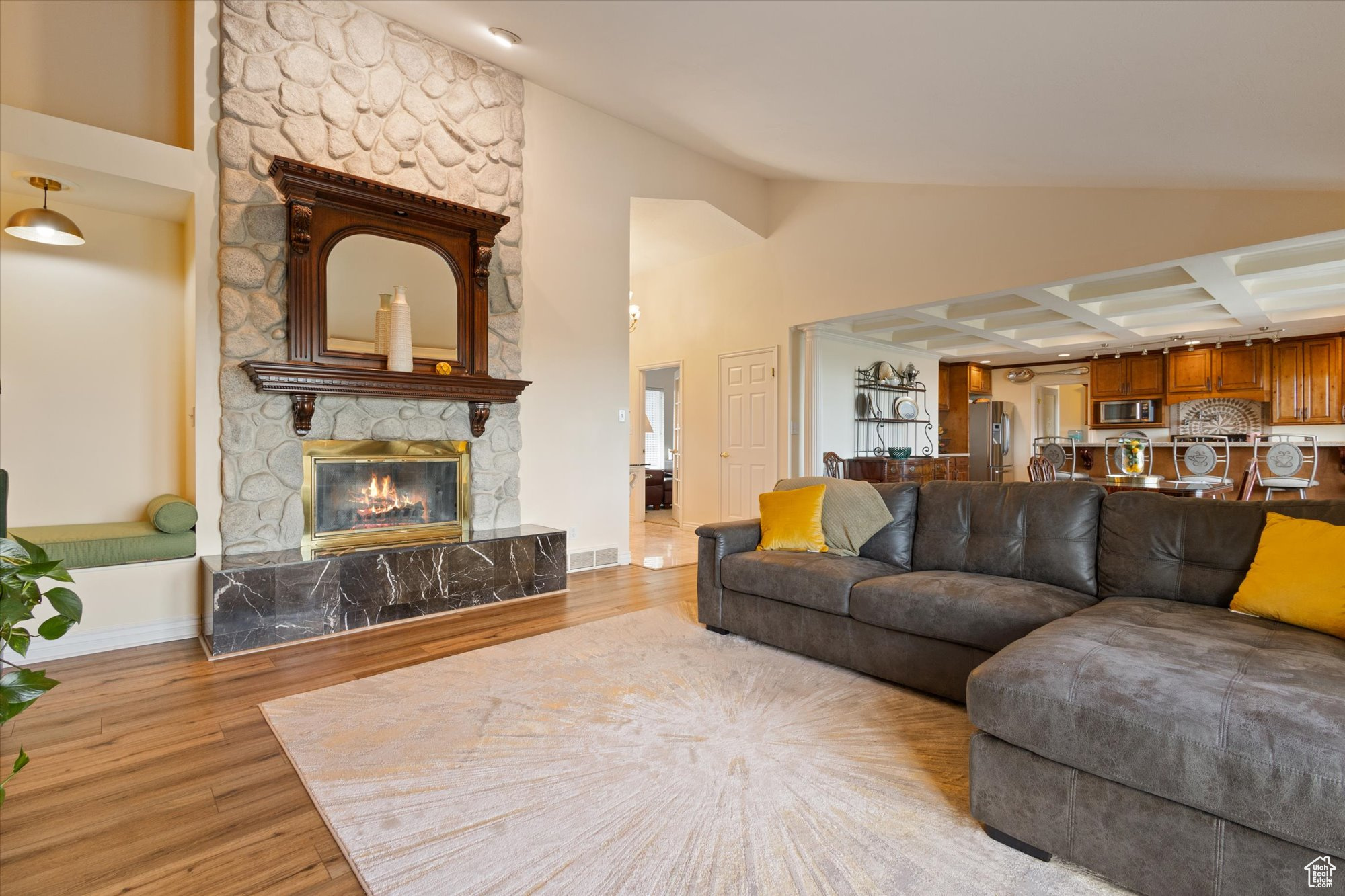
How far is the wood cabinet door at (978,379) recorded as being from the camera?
31.1 feet

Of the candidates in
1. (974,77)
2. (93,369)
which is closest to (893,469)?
(974,77)

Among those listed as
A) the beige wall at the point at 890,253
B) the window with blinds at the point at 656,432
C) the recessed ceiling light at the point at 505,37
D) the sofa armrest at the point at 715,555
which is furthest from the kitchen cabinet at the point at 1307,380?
the recessed ceiling light at the point at 505,37

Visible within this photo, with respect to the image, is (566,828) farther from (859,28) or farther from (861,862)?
(859,28)

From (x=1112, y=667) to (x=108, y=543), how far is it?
14.1ft

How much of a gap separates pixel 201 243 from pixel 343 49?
5.13ft

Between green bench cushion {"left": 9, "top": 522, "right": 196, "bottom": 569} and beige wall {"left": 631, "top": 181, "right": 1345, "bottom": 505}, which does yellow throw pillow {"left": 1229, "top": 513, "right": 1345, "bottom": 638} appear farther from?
green bench cushion {"left": 9, "top": 522, "right": 196, "bottom": 569}

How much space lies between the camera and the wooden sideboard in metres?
6.59

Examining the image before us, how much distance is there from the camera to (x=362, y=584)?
3.55 m

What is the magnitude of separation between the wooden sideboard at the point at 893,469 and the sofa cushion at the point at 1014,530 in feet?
9.49

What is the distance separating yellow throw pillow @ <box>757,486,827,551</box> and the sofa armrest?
0.11 m

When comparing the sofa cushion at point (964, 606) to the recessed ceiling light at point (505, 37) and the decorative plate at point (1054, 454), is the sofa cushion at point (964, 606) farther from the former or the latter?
the recessed ceiling light at point (505, 37)

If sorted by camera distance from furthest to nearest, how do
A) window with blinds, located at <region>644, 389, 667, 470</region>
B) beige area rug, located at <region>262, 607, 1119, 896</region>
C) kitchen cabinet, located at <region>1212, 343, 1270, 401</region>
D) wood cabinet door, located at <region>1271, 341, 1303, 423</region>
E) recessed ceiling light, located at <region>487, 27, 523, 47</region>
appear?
window with blinds, located at <region>644, 389, 667, 470</region>, kitchen cabinet, located at <region>1212, 343, 1270, 401</region>, wood cabinet door, located at <region>1271, 341, 1303, 423</region>, recessed ceiling light, located at <region>487, 27, 523, 47</region>, beige area rug, located at <region>262, 607, 1119, 896</region>

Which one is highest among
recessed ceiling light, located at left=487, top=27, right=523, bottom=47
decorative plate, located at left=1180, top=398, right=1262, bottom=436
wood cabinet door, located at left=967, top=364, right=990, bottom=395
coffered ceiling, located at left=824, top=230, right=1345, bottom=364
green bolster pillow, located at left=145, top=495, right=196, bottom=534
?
recessed ceiling light, located at left=487, top=27, right=523, bottom=47

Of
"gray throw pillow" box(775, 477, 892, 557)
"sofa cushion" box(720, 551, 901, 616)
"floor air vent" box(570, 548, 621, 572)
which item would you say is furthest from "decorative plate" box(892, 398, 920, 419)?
"sofa cushion" box(720, 551, 901, 616)
